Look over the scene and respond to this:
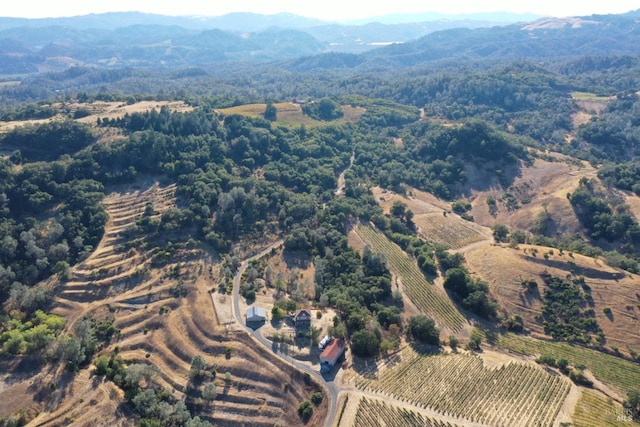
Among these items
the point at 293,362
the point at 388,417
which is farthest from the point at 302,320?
the point at 388,417

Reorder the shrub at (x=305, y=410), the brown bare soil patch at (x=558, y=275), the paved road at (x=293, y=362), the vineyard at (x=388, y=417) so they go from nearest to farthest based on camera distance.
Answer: the vineyard at (x=388, y=417) < the shrub at (x=305, y=410) < the paved road at (x=293, y=362) < the brown bare soil patch at (x=558, y=275)

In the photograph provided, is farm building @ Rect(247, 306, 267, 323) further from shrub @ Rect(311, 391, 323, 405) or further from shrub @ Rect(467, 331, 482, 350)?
shrub @ Rect(467, 331, 482, 350)

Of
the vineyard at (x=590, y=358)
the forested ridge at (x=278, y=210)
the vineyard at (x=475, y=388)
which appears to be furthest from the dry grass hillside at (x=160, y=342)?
the vineyard at (x=590, y=358)

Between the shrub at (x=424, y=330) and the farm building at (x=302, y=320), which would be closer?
the farm building at (x=302, y=320)

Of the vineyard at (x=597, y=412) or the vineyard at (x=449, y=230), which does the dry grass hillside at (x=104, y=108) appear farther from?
the vineyard at (x=597, y=412)

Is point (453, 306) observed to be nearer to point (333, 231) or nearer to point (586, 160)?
point (333, 231)

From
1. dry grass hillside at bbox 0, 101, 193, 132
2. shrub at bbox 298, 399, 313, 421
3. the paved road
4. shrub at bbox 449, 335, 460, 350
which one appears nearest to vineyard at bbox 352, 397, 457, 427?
the paved road

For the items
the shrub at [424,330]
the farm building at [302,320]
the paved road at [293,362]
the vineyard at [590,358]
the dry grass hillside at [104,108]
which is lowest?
the vineyard at [590,358]

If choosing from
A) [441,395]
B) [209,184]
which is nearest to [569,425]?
[441,395]
